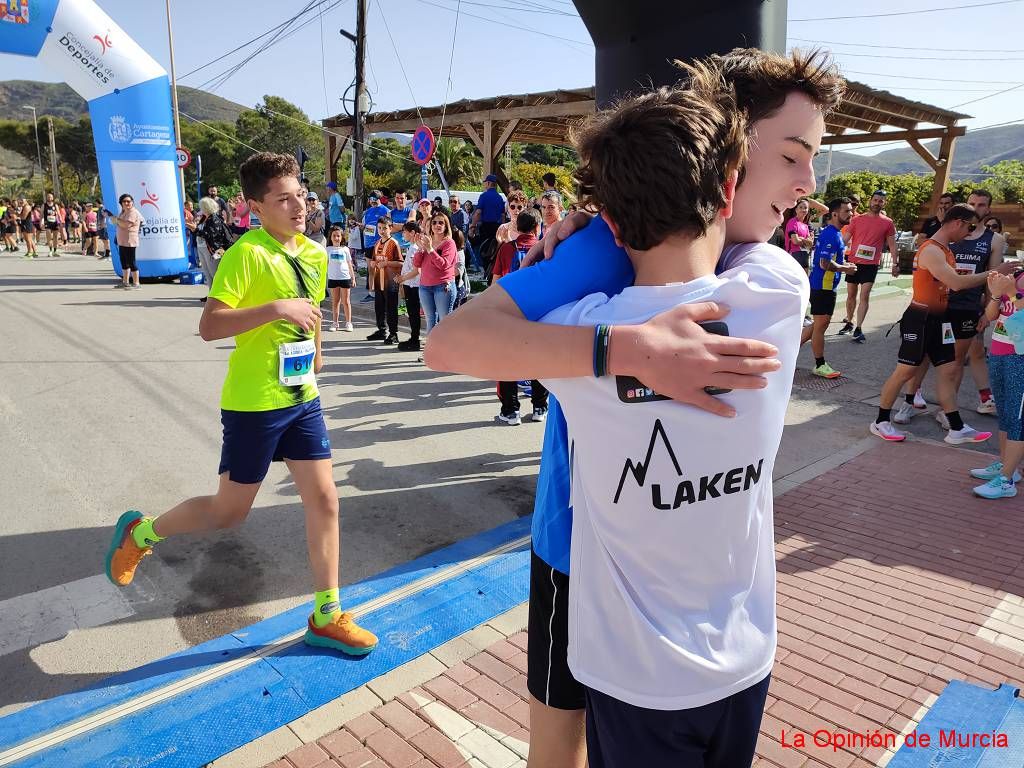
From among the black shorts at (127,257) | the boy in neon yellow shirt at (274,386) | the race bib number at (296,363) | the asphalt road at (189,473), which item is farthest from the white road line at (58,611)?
the black shorts at (127,257)

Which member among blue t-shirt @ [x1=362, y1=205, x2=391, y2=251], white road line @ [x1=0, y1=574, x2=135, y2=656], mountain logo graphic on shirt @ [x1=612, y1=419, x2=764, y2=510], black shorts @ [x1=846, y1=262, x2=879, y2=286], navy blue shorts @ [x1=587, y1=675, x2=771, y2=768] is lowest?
white road line @ [x1=0, y1=574, x2=135, y2=656]

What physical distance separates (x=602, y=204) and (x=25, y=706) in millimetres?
2902

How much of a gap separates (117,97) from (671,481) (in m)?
15.2

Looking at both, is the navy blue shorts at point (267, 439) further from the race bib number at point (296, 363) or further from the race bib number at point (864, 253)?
the race bib number at point (864, 253)

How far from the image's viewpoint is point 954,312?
6.23 meters

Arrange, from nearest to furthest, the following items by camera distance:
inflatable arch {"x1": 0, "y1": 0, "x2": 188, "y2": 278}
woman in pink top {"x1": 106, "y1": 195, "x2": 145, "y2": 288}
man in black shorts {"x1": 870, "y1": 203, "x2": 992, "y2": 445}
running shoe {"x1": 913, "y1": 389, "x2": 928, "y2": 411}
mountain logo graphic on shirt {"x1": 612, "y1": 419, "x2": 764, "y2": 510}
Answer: mountain logo graphic on shirt {"x1": 612, "y1": 419, "x2": 764, "y2": 510}, man in black shorts {"x1": 870, "y1": 203, "x2": 992, "y2": 445}, running shoe {"x1": 913, "y1": 389, "x2": 928, "y2": 411}, inflatable arch {"x1": 0, "y1": 0, "x2": 188, "y2": 278}, woman in pink top {"x1": 106, "y1": 195, "x2": 145, "y2": 288}

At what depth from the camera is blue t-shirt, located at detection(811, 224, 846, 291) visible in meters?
8.52

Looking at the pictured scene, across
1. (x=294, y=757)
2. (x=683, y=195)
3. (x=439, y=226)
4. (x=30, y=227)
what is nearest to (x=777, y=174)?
(x=683, y=195)

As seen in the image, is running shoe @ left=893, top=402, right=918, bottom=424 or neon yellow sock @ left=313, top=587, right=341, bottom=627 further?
running shoe @ left=893, top=402, right=918, bottom=424

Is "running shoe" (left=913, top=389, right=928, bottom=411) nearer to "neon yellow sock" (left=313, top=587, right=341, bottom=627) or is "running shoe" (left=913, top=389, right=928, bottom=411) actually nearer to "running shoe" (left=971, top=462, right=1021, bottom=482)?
"running shoe" (left=971, top=462, right=1021, bottom=482)

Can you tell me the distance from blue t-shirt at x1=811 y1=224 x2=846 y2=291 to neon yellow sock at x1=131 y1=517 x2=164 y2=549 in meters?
7.69

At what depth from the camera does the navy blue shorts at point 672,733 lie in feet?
3.85

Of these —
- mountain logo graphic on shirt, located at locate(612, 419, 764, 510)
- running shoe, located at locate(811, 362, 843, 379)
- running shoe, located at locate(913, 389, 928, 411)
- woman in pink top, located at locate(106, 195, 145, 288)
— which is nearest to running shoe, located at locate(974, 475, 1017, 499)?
running shoe, located at locate(913, 389, 928, 411)

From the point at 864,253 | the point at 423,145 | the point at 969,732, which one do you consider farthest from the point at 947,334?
the point at 423,145
